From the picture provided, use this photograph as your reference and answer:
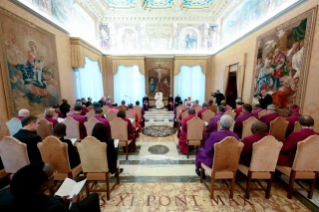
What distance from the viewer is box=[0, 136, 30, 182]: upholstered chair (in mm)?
2086

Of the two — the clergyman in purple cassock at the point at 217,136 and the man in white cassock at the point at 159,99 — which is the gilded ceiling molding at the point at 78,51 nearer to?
the man in white cassock at the point at 159,99

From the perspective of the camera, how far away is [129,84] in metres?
11.4

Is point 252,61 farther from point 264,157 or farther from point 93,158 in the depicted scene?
point 93,158

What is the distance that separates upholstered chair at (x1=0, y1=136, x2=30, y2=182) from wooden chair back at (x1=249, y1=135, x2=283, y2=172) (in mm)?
3625

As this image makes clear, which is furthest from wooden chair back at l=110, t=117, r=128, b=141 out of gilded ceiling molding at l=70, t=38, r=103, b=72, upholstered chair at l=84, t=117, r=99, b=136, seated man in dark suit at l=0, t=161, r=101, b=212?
gilded ceiling molding at l=70, t=38, r=103, b=72

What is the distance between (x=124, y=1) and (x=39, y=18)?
540cm

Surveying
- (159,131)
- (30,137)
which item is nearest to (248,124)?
(159,131)

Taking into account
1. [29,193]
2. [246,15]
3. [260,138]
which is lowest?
[260,138]

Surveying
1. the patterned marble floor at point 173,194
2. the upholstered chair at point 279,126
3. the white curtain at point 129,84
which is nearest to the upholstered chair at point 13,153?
the patterned marble floor at point 173,194

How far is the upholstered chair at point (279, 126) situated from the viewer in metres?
3.38

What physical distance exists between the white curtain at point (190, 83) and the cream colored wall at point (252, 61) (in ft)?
3.38

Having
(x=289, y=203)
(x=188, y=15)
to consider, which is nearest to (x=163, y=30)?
(x=188, y=15)

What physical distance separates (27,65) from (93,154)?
4.34m

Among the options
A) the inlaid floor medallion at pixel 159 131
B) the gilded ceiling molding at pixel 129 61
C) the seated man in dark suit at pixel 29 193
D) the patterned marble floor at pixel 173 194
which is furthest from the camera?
the gilded ceiling molding at pixel 129 61
